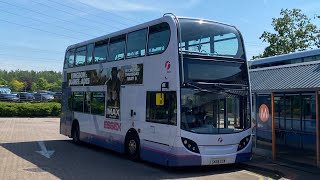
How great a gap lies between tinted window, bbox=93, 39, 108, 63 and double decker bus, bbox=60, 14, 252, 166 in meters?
1.14

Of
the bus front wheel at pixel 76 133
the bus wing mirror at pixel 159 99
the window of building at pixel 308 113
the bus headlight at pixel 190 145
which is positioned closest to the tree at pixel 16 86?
the bus front wheel at pixel 76 133

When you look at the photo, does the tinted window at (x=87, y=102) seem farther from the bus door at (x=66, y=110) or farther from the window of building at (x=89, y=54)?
the bus door at (x=66, y=110)

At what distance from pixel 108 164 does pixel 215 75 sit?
402cm

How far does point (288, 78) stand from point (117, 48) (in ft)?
18.3

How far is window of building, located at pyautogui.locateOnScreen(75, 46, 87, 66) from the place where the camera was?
55.4 feet

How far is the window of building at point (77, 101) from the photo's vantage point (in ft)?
55.9

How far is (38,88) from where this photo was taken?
445 ft

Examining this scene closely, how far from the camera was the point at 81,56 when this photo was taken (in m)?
17.2

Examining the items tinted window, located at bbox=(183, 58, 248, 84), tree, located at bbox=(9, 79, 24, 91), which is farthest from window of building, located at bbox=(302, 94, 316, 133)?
tree, located at bbox=(9, 79, 24, 91)

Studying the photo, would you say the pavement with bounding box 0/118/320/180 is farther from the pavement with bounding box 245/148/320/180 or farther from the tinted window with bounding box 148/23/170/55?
the tinted window with bounding box 148/23/170/55

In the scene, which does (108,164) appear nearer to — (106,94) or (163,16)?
(106,94)

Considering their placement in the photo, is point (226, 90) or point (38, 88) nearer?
point (226, 90)

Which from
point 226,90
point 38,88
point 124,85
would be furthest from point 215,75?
point 38,88

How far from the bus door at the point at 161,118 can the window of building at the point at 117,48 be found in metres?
2.36
